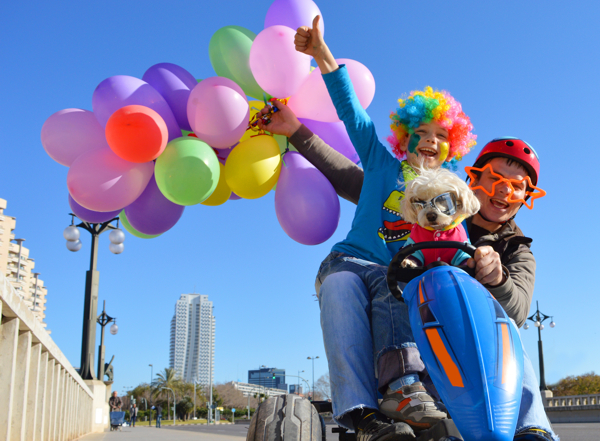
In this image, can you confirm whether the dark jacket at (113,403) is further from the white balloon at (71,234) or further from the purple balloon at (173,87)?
the purple balloon at (173,87)

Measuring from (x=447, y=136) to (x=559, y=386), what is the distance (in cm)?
4941

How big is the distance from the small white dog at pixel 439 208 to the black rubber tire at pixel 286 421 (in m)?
0.87

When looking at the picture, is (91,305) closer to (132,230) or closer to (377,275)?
(132,230)

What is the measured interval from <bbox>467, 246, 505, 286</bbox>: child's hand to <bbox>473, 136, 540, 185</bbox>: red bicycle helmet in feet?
3.18

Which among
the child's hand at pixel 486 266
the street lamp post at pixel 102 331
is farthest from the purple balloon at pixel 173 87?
the street lamp post at pixel 102 331

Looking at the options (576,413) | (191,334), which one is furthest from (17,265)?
(191,334)

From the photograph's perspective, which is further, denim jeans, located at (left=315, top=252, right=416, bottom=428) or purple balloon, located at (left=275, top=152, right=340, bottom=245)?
purple balloon, located at (left=275, top=152, right=340, bottom=245)

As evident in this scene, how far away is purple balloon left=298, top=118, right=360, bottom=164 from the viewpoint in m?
4.14

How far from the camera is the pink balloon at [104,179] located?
3.59 metres

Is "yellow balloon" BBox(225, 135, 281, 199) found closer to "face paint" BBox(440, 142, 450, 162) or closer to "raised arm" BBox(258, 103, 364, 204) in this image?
"raised arm" BBox(258, 103, 364, 204)

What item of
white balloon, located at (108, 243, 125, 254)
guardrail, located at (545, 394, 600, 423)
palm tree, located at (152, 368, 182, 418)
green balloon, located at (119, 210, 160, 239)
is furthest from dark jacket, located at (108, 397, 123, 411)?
palm tree, located at (152, 368, 182, 418)

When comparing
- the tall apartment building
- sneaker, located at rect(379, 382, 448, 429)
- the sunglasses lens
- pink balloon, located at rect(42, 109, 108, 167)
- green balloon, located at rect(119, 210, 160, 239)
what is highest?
the tall apartment building

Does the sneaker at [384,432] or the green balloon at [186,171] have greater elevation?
the green balloon at [186,171]

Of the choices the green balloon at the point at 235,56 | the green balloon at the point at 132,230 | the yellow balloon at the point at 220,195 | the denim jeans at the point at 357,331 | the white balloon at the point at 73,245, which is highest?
the green balloon at the point at 235,56
